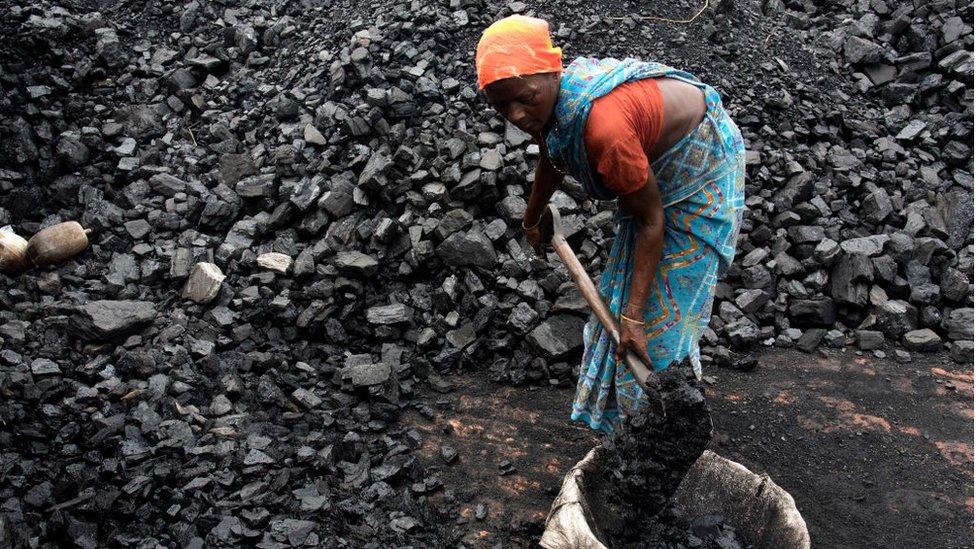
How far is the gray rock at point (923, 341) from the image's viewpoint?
479 cm

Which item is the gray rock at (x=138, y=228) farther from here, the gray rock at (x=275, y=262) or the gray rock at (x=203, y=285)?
the gray rock at (x=275, y=262)

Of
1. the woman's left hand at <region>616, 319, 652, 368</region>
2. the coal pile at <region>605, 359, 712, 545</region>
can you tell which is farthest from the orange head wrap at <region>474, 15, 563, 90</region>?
the coal pile at <region>605, 359, 712, 545</region>

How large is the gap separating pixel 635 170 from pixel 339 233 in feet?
8.51

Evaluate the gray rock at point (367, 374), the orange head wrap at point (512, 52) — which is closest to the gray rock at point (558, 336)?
the gray rock at point (367, 374)

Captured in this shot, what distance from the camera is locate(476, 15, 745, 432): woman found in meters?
2.55

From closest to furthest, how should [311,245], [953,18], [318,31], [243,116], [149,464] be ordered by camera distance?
[149,464] → [311,245] → [243,116] → [318,31] → [953,18]

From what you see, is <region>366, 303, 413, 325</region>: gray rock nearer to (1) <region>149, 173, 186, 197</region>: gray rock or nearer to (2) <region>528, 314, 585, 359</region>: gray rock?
(2) <region>528, 314, 585, 359</region>: gray rock

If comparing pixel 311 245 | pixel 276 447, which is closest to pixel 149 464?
pixel 276 447

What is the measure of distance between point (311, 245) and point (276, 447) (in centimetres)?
155

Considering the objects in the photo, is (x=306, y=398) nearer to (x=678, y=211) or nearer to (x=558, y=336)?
(x=558, y=336)

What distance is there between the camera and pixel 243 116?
225 inches

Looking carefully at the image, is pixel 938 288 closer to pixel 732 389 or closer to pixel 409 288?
Result: pixel 732 389

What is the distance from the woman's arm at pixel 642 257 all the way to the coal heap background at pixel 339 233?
1.20 metres

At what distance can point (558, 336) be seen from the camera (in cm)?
441
